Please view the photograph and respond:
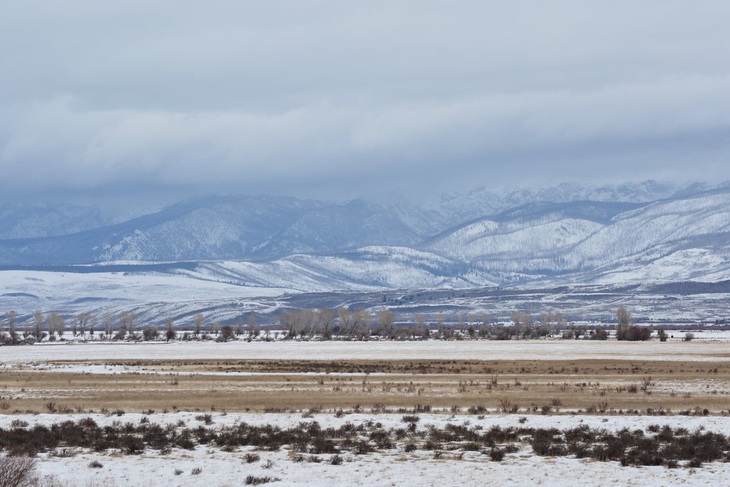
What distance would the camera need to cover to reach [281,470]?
29.8 meters

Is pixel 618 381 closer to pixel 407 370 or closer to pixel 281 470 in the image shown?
pixel 407 370

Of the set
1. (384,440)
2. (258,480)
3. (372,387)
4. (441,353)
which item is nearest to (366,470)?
(258,480)

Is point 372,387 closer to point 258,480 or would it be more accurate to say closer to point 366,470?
point 366,470

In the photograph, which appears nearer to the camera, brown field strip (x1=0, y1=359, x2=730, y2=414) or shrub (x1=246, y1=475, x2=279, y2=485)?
shrub (x1=246, y1=475, x2=279, y2=485)

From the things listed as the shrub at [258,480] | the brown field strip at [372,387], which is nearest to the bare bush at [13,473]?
the shrub at [258,480]

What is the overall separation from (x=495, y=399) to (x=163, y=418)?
1958cm

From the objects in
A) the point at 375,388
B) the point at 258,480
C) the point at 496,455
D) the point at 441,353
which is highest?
the point at 441,353

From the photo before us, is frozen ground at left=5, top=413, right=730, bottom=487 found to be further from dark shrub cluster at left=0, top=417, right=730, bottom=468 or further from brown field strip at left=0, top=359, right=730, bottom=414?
brown field strip at left=0, top=359, right=730, bottom=414

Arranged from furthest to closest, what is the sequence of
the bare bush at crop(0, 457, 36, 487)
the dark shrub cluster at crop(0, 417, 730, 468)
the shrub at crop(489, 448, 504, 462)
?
the dark shrub cluster at crop(0, 417, 730, 468) → the shrub at crop(489, 448, 504, 462) → the bare bush at crop(0, 457, 36, 487)

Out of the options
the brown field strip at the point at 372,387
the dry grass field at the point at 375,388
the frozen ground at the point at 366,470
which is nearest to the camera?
the frozen ground at the point at 366,470

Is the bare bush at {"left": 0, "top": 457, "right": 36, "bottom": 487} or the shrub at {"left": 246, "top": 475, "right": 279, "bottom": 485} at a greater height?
the bare bush at {"left": 0, "top": 457, "right": 36, "bottom": 487}

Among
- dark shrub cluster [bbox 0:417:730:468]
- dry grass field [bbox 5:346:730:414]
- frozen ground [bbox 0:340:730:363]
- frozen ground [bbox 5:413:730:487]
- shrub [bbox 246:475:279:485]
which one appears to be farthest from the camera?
frozen ground [bbox 0:340:730:363]

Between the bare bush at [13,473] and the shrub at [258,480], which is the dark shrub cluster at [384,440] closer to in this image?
the shrub at [258,480]

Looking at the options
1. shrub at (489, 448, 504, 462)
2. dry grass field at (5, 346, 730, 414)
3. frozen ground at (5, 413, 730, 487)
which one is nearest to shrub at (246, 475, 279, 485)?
frozen ground at (5, 413, 730, 487)
